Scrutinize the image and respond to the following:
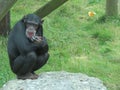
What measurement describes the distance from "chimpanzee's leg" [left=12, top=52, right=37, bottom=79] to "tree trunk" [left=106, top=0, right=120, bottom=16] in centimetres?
469

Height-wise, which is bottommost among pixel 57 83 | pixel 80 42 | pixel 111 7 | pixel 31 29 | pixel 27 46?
pixel 57 83

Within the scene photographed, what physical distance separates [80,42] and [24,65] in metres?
3.49

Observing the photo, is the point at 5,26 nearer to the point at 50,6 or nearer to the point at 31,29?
the point at 50,6

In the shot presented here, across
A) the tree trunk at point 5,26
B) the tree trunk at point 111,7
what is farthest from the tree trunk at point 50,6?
the tree trunk at point 111,7

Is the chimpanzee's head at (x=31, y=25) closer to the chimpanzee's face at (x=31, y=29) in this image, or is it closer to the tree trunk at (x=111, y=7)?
the chimpanzee's face at (x=31, y=29)

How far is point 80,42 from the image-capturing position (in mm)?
8023

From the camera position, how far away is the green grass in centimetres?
668

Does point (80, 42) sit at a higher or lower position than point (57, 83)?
higher

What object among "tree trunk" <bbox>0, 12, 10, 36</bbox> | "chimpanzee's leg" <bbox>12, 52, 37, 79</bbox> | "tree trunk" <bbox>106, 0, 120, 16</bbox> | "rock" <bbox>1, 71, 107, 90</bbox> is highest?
"tree trunk" <bbox>106, 0, 120, 16</bbox>

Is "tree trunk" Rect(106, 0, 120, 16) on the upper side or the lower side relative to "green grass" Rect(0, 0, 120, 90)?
upper

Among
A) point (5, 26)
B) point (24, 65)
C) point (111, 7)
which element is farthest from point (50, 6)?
point (111, 7)

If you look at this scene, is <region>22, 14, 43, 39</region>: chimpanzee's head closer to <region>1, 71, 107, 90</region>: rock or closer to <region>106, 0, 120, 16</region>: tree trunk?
<region>1, 71, 107, 90</region>: rock

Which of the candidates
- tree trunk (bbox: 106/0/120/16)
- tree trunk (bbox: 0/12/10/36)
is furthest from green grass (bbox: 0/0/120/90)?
tree trunk (bbox: 0/12/10/36)

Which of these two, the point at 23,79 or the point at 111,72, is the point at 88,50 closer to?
the point at 111,72
